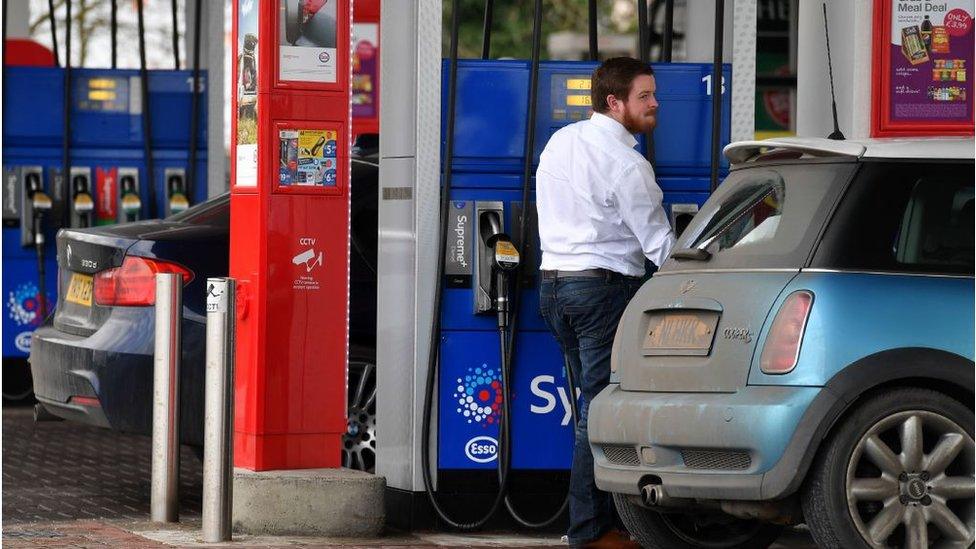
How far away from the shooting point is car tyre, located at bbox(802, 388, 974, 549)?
596 cm

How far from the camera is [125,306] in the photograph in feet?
29.1

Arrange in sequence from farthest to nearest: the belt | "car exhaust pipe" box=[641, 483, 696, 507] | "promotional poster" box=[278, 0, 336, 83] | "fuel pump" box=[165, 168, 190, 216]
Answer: "fuel pump" box=[165, 168, 190, 216]
"promotional poster" box=[278, 0, 336, 83]
the belt
"car exhaust pipe" box=[641, 483, 696, 507]

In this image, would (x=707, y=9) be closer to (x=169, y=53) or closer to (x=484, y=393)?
(x=484, y=393)

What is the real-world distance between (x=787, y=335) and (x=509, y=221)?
222 cm

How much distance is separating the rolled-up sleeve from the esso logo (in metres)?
1.28

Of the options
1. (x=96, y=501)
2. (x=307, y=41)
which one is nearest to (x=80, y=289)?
(x=96, y=501)

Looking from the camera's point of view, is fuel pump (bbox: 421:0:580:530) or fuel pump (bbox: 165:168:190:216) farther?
fuel pump (bbox: 165:168:190:216)

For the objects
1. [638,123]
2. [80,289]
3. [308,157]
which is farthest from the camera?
[80,289]

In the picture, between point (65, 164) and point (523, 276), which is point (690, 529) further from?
point (65, 164)

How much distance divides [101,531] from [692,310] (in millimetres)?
2862

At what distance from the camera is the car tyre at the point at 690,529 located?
269 inches

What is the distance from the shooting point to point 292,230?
316 inches

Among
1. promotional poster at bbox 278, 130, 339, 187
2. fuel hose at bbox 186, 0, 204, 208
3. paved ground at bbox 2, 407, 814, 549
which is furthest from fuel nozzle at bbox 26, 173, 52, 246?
promotional poster at bbox 278, 130, 339, 187

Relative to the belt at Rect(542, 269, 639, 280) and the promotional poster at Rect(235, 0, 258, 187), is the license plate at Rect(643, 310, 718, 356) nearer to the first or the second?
the belt at Rect(542, 269, 639, 280)
